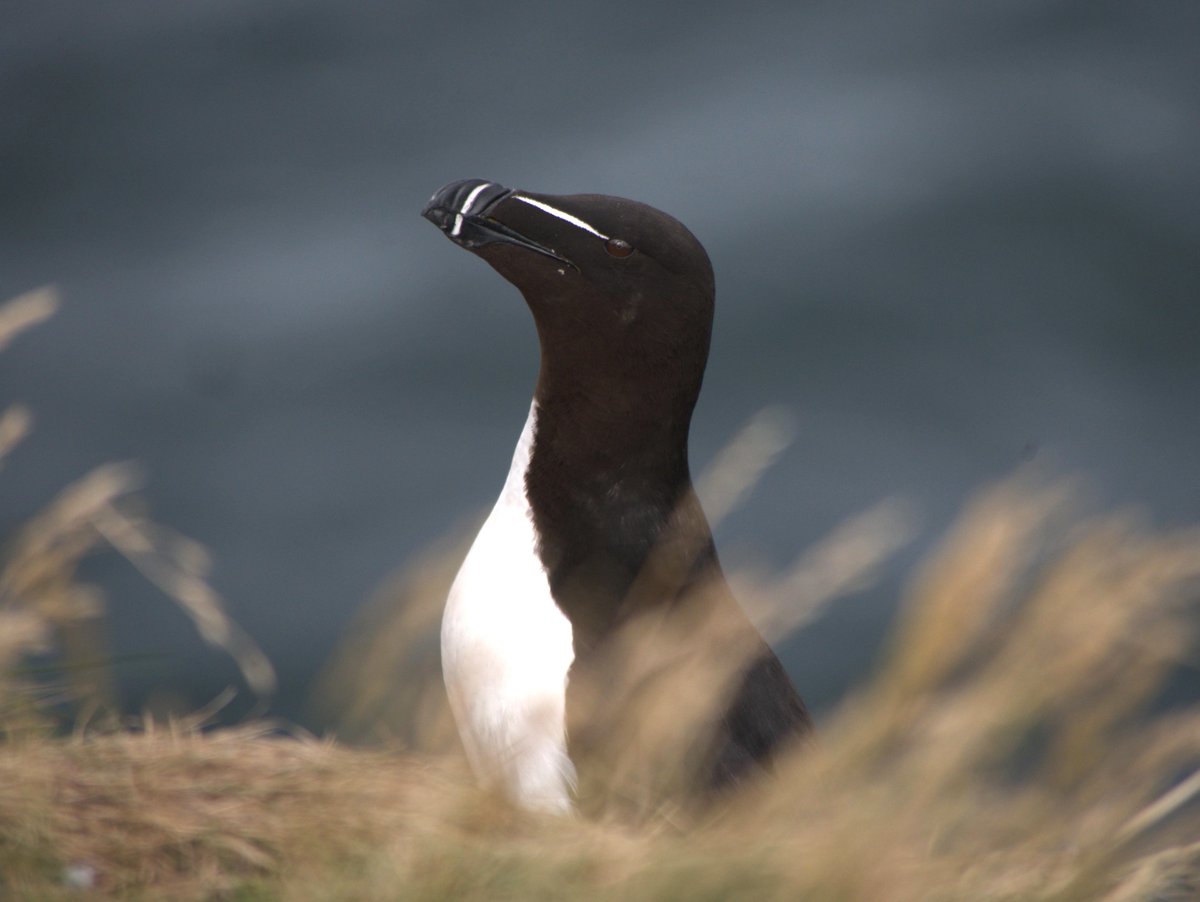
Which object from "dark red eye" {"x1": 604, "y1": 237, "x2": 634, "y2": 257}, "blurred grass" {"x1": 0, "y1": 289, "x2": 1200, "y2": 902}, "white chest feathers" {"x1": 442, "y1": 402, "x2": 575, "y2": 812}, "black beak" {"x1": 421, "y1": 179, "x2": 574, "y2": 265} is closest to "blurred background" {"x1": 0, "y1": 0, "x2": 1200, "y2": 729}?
"white chest feathers" {"x1": 442, "y1": 402, "x2": 575, "y2": 812}

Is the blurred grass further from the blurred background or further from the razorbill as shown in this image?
the blurred background

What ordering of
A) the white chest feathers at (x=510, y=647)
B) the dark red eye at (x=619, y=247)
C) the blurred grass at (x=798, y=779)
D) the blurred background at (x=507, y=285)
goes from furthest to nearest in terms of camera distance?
the blurred background at (x=507, y=285)
the dark red eye at (x=619, y=247)
the white chest feathers at (x=510, y=647)
the blurred grass at (x=798, y=779)

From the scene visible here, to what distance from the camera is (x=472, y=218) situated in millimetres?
4121

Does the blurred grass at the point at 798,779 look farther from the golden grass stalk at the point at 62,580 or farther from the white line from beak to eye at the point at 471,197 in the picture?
the white line from beak to eye at the point at 471,197

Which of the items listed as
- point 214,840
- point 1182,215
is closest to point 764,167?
point 1182,215

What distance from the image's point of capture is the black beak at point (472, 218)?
411 cm

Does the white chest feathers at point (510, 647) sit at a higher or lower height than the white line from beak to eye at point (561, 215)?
lower

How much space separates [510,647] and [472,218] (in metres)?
1.03

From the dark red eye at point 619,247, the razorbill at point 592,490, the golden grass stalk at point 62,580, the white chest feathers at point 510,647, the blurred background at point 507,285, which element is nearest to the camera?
the golden grass stalk at point 62,580

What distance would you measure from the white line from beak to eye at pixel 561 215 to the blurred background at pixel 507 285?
423 centimetres

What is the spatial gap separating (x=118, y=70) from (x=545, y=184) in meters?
2.74

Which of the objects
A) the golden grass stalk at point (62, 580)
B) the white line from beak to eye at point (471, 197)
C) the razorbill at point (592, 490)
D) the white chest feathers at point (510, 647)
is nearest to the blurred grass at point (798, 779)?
the golden grass stalk at point (62, 580)

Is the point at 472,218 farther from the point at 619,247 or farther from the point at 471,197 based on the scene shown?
the point at 619,247

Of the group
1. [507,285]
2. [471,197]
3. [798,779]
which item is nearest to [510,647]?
[471,197]
